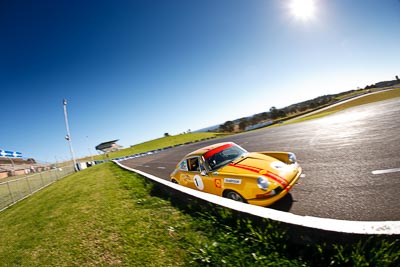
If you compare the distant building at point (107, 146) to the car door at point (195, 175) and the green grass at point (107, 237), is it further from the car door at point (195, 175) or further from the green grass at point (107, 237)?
the car door at point (195, 175)

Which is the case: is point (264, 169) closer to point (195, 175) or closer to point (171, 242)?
point (195, 175)

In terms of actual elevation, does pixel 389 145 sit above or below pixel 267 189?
below

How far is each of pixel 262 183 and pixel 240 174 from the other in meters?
0.56

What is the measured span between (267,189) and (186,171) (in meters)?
2.81

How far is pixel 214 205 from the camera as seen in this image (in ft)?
12.1

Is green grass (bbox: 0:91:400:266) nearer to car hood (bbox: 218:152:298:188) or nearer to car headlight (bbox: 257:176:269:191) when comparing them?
car headlight (bbox: 257:176:269:191)

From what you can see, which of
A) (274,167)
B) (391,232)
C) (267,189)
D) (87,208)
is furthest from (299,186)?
(87,208)

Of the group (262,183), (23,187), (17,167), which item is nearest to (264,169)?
(262,183)

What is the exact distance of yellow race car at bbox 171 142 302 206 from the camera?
438 centimetres

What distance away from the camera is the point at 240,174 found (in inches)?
186

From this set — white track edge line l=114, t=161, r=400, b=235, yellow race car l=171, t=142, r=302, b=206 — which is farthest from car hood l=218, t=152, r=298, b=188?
white track edge line l=114, t=161, r=400, b=235

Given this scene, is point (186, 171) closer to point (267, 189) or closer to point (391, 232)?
point (267, 189)

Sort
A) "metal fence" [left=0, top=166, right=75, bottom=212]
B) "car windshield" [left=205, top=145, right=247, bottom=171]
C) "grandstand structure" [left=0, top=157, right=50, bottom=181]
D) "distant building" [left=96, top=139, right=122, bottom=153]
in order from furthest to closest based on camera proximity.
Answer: "distant building" [left=96, top=139, right=122, bottom=153] → "grandstand structure" [left=0, top=157, right=50, bottom=181] → "metal fence" [left=0, top=166, right=75, bottom=212] → "car windshield" [left=205, top=145, right=247, bottom=171]

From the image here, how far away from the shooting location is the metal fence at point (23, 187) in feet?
43.8
